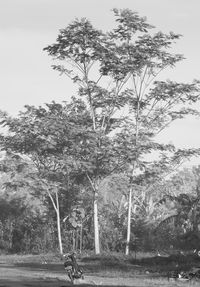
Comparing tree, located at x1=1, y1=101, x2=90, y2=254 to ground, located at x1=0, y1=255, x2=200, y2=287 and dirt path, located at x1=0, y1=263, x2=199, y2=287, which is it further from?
dirt path, located at x1=0, y1=263, x2=199, y2=287

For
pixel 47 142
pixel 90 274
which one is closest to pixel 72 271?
pixel 90 274

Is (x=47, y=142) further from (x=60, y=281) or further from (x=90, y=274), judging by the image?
(x=60, y=281)

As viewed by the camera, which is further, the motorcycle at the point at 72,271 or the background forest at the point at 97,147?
the background forest at the point at 97,147

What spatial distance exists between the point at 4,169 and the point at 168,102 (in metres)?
10.2

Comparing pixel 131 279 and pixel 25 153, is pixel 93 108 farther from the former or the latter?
pixel 131 279

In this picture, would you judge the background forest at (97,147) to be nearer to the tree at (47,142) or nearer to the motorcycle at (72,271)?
the tree at (47,142)

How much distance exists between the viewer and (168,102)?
3456 cm

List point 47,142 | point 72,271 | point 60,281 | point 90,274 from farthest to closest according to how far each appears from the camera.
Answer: point 47,142, point 90,274, point 60,281, point 72,271

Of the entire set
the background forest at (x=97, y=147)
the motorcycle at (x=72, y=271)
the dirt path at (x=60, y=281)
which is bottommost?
the dirt path at (x=60, y=281)

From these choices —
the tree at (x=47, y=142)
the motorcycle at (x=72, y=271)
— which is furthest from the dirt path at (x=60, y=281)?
the tree at (x=47, y=142)

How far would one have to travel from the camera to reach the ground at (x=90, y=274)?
18.8 metres

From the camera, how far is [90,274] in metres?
23.1

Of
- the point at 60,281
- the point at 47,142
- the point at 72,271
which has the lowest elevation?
the point at 60,281

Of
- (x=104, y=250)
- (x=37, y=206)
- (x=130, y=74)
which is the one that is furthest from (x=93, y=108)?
(x=37, y=206)
